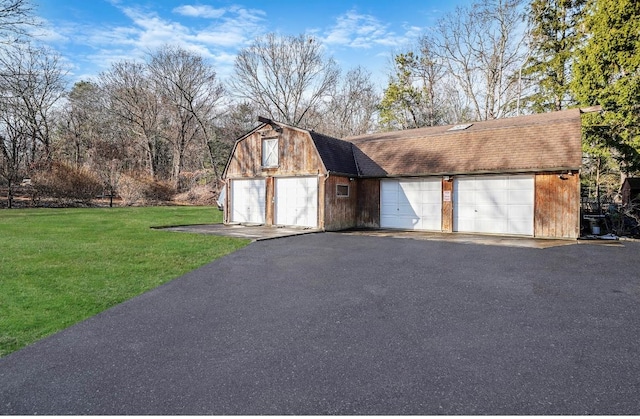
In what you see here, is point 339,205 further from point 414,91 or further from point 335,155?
point 414,91

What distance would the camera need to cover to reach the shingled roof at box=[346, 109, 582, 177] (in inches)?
466

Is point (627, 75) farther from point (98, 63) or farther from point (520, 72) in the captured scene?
Result: point (98, 63)

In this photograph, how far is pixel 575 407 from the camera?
8.09 ft

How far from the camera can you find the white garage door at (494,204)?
1199 centimetres

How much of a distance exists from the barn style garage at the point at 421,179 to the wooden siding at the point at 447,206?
0.04 m

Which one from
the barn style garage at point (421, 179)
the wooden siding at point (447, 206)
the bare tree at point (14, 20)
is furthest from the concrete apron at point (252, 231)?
the bare tree at point (14, 20)

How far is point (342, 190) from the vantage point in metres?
14.6

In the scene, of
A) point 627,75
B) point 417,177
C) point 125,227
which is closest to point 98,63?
point 125,227

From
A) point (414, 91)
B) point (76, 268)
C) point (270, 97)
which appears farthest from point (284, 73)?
point (76, 268)

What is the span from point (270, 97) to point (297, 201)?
849 inches

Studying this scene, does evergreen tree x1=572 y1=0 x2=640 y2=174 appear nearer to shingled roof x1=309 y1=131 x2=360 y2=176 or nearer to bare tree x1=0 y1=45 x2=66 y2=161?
shingled roof x1=309 y1=131 x2=360 y2=176

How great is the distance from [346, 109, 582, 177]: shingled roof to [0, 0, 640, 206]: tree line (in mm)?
5054

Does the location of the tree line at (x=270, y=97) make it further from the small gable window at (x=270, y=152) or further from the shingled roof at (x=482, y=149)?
the small gable window at (x=270, y=152)

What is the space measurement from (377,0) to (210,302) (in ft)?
58.3
